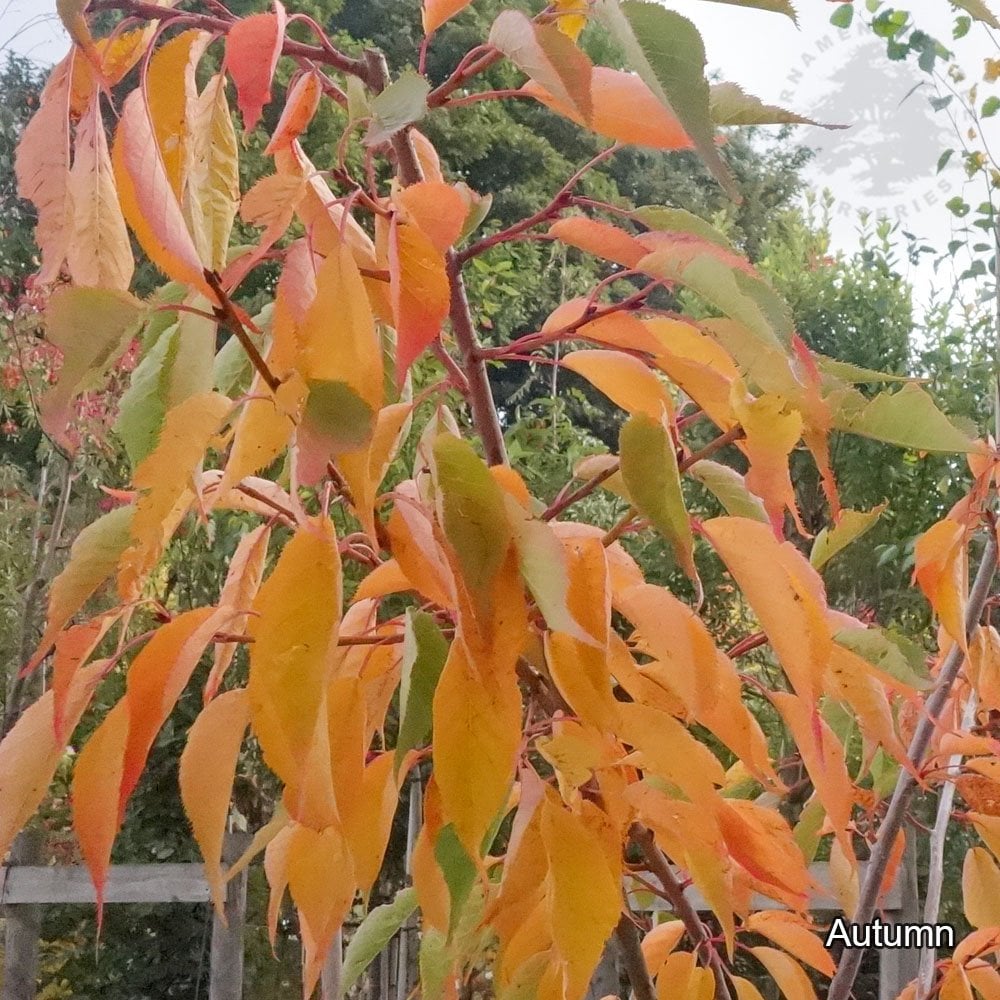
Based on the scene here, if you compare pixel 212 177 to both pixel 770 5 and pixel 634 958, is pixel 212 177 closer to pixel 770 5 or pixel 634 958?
pixel 770 5

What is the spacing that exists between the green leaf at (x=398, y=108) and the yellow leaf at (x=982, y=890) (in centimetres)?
40

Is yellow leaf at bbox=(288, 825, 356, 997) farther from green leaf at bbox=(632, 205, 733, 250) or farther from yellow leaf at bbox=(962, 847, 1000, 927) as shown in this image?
yellow leaf at bbox=(962, 847, 1000, 927)

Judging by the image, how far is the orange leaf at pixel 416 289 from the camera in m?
0.15

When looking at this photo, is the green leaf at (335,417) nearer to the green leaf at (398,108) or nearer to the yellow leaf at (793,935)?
the green leaf at (398,108)

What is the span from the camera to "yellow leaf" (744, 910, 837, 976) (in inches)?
13.0

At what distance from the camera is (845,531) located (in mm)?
285

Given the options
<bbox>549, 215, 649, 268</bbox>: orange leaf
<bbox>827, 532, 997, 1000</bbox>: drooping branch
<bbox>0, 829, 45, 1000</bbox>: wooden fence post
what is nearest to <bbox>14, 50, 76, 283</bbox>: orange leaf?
<bbox>549, 215, 649, 268</bbox>: orange leaf

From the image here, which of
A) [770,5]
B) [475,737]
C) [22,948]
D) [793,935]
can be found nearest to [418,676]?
[475,737]

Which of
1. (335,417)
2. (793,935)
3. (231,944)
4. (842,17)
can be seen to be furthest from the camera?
(231,944)

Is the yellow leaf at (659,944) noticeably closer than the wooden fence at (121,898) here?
Yes

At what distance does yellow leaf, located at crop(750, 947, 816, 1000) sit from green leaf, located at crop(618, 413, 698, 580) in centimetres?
26

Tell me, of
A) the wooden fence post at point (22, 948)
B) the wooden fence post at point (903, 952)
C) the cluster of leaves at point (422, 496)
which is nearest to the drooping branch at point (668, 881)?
the cluster of leaves at point (422, 496)

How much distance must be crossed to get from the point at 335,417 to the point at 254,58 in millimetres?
68

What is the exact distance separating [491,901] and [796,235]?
1.55 meters
